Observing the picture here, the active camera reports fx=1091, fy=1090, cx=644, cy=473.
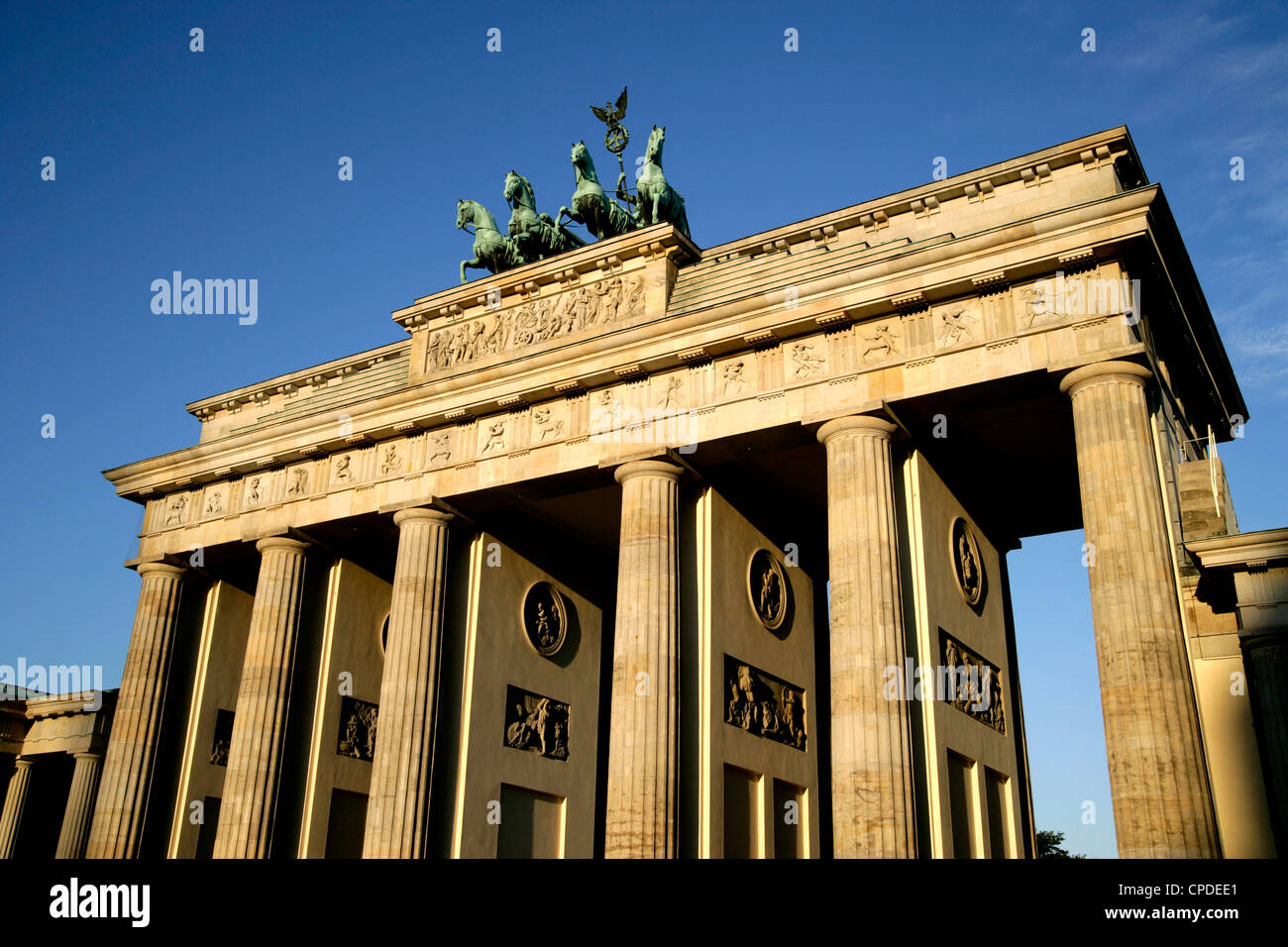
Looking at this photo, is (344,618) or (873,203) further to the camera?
(344,618)

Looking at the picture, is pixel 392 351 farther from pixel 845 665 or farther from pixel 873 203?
pixel 845 665

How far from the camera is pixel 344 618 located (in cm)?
2475

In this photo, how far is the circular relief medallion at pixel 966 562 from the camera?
20094 millimetres

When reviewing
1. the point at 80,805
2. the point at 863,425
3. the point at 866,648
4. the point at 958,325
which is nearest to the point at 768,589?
the point at 863,425

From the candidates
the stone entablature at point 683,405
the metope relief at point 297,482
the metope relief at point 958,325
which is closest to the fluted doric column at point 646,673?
the stone entablature at point 683,405

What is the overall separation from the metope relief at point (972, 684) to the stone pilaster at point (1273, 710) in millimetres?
4404

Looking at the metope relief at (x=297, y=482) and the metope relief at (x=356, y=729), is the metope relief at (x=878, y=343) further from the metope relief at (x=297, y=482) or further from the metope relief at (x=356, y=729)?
the metope relief at (x=356, y=729)

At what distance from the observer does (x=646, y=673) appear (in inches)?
708

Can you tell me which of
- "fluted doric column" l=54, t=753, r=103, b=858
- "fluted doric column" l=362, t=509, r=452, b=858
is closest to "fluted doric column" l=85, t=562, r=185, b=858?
"fluted doric column" l=54, t=753, r=103, b=858

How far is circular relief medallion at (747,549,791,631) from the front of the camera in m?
21.3

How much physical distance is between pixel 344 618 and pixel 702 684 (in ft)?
32.3

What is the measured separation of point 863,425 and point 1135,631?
17.4ft

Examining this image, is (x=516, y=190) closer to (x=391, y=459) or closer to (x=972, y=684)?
(x=391, y=459)
